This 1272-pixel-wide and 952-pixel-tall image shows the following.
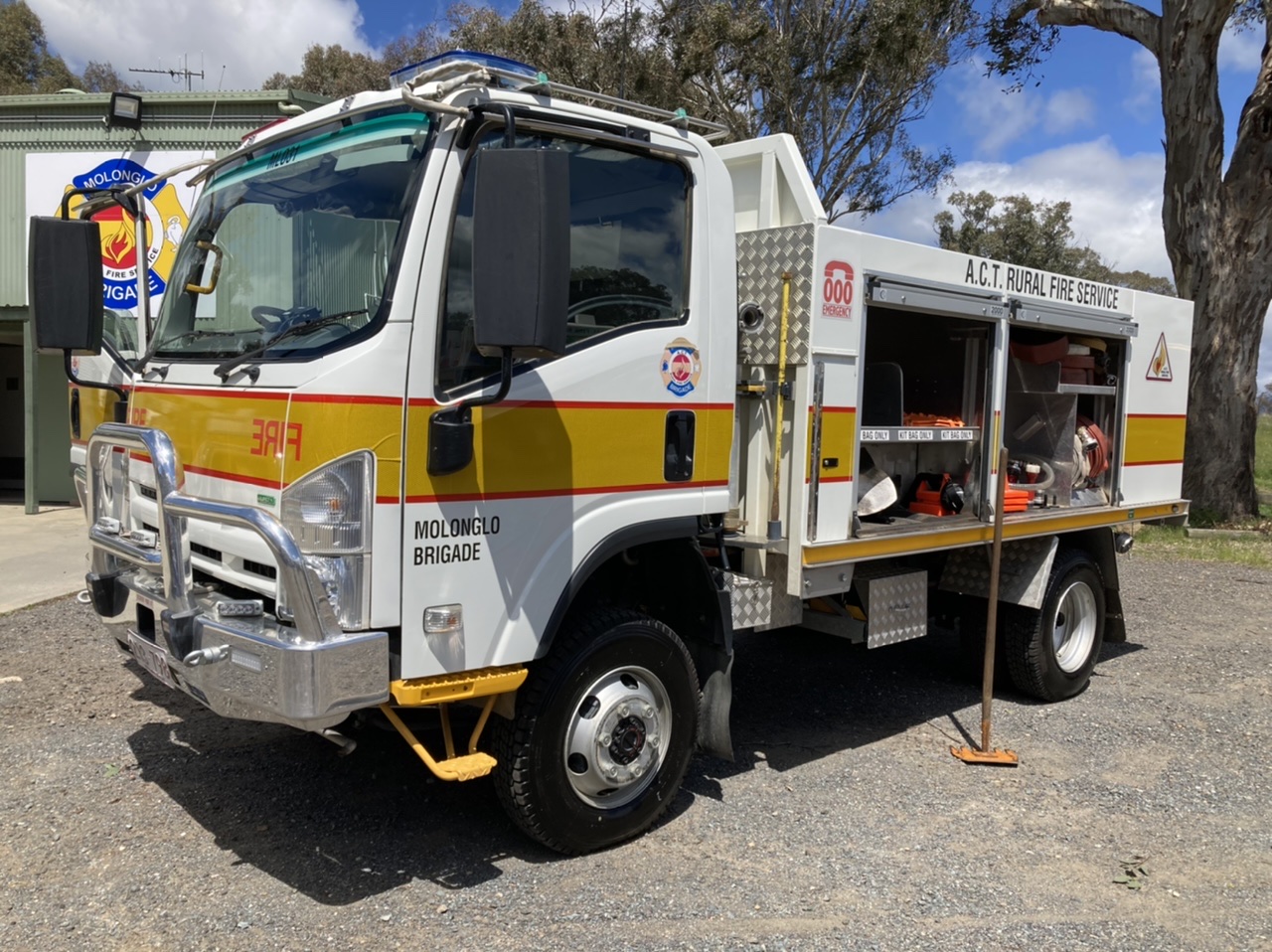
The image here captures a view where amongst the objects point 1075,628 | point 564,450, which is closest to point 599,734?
point 564,450

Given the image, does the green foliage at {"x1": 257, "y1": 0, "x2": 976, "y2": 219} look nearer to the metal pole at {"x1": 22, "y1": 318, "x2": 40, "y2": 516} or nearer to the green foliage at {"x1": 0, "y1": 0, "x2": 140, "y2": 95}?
the metal pole at {"x1": 22, "y1": 318, "x2": 40, "y2": 516}

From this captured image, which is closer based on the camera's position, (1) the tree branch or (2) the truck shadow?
(2) the truck shadow

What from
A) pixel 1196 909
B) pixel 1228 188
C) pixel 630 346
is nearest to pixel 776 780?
pixel 1196 909

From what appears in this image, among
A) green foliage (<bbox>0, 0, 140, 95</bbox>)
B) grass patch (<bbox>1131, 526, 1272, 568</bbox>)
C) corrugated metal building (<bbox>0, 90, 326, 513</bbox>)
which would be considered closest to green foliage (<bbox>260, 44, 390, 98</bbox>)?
green foliage (<bbox>0, 0, 140, 95</bbox>)

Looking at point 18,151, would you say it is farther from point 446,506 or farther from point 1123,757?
point 1123,757

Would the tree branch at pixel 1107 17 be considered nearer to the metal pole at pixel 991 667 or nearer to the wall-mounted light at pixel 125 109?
the metal pole at pixel 991 667

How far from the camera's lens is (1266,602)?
9.80 meters

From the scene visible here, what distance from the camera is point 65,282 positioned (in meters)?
4.12

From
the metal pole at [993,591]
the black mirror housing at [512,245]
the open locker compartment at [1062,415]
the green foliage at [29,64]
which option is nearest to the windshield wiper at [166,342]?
the black mirror housing at [512,245]

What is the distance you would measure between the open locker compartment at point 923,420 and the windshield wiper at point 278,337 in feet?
8.54

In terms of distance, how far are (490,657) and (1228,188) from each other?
14.7 meters

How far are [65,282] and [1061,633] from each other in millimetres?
5827

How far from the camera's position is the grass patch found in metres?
12.3

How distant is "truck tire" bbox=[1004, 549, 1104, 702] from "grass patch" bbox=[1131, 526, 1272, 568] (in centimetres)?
641
